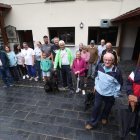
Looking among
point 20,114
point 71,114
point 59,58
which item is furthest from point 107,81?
point 20,114

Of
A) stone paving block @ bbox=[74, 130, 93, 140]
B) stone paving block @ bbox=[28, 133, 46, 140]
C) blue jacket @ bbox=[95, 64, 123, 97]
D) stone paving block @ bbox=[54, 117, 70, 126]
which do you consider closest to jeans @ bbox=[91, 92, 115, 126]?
blue jacket @ bbox=[95, 64, 123, 97]

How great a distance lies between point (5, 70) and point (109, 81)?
4.06 m

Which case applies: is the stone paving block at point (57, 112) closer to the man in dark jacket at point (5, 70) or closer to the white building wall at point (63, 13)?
the man in dark jacket at point (5, 70)

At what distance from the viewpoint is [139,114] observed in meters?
2.67

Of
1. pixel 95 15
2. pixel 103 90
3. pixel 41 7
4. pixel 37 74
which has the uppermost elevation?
pixel 41 7

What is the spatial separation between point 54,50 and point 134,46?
571cm

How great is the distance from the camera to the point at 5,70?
5184 millimetres

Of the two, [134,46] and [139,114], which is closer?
[139,114]

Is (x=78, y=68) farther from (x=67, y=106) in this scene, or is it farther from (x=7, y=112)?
(x=7, y=112)

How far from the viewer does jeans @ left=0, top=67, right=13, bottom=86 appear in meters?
5.20

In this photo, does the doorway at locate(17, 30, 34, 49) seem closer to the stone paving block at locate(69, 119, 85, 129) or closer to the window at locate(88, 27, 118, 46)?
the window at locate(88, 27, 118, 46)

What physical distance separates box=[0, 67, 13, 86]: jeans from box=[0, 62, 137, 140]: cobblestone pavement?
0.46m

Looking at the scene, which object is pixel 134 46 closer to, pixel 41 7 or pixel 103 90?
pixel 41 7

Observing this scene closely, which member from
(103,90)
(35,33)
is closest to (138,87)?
(103,90)
